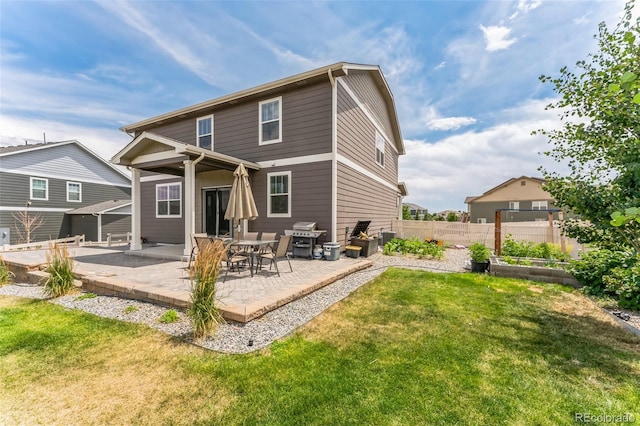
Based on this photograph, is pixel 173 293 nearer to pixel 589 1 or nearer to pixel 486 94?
pixel 589 1

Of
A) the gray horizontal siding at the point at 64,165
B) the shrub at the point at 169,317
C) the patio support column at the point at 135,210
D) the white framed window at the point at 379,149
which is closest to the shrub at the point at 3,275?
the patio support column at the point at 135,210

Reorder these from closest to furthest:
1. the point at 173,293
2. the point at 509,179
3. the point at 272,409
→ 1. the point at 272,409
2. the point at 173,293
3. the point at 509,179

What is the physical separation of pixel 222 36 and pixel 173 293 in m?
9.41

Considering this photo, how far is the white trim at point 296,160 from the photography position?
838cm

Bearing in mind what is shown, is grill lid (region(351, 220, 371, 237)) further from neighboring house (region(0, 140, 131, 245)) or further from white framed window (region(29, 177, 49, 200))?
white framed window (region(29, 177, 49, 200))

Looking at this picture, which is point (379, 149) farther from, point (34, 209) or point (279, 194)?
point (34, 209)

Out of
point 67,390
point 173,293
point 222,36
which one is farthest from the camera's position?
point 222,36

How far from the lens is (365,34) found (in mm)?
9523

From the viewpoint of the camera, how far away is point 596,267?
557 cm

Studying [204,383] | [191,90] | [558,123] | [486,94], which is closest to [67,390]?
[204,383]

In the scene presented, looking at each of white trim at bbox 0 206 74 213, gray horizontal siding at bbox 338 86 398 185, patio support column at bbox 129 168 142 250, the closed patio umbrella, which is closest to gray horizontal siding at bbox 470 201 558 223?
gray horizontal siding at bbox 338 86 398 185

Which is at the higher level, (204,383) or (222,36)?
(222,36)

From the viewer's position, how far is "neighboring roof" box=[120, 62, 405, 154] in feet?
26.2

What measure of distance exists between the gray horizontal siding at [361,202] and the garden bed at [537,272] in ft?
14.2
